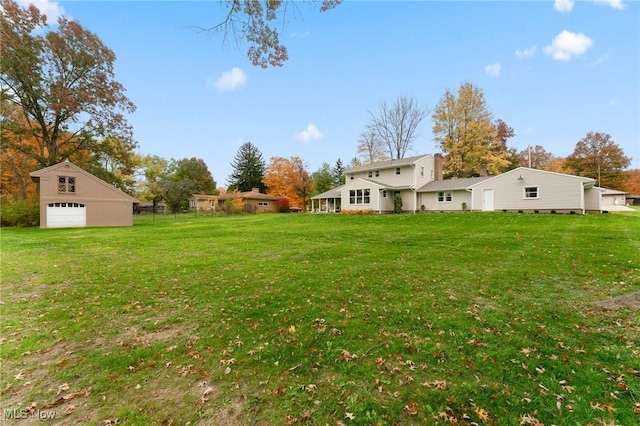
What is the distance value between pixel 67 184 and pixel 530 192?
3684 centimetres

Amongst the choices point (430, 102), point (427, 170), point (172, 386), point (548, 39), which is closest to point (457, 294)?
point (172, 386)

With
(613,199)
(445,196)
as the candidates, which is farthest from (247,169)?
(613,199)

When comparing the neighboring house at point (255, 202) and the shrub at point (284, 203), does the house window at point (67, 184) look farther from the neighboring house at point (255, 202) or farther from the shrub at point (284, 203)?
the shrub at point (284, 203)

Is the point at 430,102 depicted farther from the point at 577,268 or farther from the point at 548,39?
the point at 577,268

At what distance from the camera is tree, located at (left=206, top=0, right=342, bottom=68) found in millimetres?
5199

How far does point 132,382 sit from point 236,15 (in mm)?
5930

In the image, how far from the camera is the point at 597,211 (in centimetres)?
2050

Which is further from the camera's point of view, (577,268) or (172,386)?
(577,268)

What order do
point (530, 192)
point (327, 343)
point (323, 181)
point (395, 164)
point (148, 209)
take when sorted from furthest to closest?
point (148, 209) → point (323, 181) → point (395, 164) → point (530, 192) → point (327, 343)

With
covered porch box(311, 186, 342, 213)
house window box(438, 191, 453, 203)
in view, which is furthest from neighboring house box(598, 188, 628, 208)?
covered porch box(311, 186, 342, 213)

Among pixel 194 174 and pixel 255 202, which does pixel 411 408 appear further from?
pixel 194 174

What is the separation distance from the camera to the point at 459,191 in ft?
82.7

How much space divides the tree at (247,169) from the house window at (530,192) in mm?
39634

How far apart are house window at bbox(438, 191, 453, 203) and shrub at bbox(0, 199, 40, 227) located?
3463 centimetres
